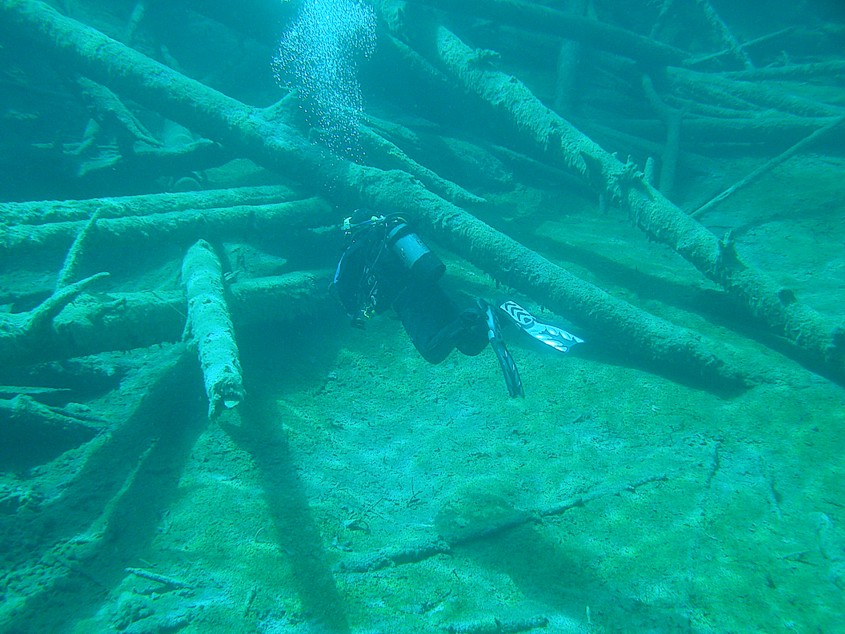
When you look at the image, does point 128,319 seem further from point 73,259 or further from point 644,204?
point 644,204

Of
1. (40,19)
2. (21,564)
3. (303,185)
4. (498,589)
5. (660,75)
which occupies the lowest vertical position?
(21,564)

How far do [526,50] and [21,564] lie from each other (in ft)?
36.2

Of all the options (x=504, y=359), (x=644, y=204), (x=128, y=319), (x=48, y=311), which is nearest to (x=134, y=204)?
(x=128, y=319)

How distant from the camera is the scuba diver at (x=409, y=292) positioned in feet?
11.1

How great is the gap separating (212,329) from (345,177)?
2.83 m

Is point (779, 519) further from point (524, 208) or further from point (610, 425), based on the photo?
point (524, 208)

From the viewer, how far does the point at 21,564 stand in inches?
90.2

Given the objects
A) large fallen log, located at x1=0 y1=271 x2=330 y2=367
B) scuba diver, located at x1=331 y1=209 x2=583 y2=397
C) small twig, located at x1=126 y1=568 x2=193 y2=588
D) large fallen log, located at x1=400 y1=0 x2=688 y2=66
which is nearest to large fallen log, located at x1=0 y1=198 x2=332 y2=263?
large fallen log, located at x1=0 y1=271 x2=330 y2=367

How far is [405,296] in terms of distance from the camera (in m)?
3.57

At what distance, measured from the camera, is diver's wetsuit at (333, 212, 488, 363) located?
11.1 ft

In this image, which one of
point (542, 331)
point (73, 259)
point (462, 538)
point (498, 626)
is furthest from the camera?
point (542, 331)

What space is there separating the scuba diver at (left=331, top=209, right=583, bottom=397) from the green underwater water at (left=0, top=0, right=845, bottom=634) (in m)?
0.71

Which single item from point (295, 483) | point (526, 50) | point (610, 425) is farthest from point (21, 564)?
point (526, 50)

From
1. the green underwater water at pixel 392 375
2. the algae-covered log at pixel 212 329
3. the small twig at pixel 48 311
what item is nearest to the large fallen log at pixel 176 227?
the green underwater water at pixel 392 375
